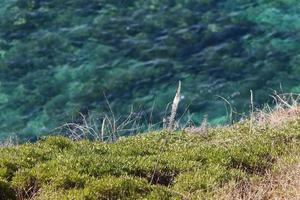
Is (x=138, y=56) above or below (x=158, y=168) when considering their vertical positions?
below

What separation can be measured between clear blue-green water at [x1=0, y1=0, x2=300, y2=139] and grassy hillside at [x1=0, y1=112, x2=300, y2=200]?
706 centimetres

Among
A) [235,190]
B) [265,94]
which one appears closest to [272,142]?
[235,190]

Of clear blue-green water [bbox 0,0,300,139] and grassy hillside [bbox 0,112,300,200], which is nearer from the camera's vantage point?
grassy hillside [bbox 0,112,300,200]

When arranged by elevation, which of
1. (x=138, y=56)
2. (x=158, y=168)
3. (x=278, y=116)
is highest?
(x=158, y=168)

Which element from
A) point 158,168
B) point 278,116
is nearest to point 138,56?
point 278,116

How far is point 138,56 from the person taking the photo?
22.3 m

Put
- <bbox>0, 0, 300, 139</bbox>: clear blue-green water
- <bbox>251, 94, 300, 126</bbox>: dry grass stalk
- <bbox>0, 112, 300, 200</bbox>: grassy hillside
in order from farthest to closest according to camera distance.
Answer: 1. <bbox>0, 0, 300, 139</bbox>: clear blue-green water
2. <bbox>251, 94, 300, 126</bbox>: dry grass stalk
3. <bbox>0, 112, 300, 200</bbox>: grassy hillside

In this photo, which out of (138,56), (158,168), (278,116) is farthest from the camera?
(138,56)

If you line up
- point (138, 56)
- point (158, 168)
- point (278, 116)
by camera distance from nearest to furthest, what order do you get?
point (158, 168) → point (278, 116) → point (138, 56)

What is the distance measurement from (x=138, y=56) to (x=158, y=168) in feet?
37.3

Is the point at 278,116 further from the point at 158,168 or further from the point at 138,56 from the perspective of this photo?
the point at 138,56

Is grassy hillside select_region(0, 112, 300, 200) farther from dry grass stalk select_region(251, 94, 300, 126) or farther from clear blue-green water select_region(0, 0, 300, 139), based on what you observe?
clear blue-green water select_region(0, 0, 300, 139)

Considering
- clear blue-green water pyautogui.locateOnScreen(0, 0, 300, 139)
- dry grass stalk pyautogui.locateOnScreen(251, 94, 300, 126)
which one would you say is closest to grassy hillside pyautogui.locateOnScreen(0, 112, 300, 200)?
dry grass stalk pyautogui.locateOnScreen(251, 94, 300, 126)

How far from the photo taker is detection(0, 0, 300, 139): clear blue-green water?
20.5 meters
